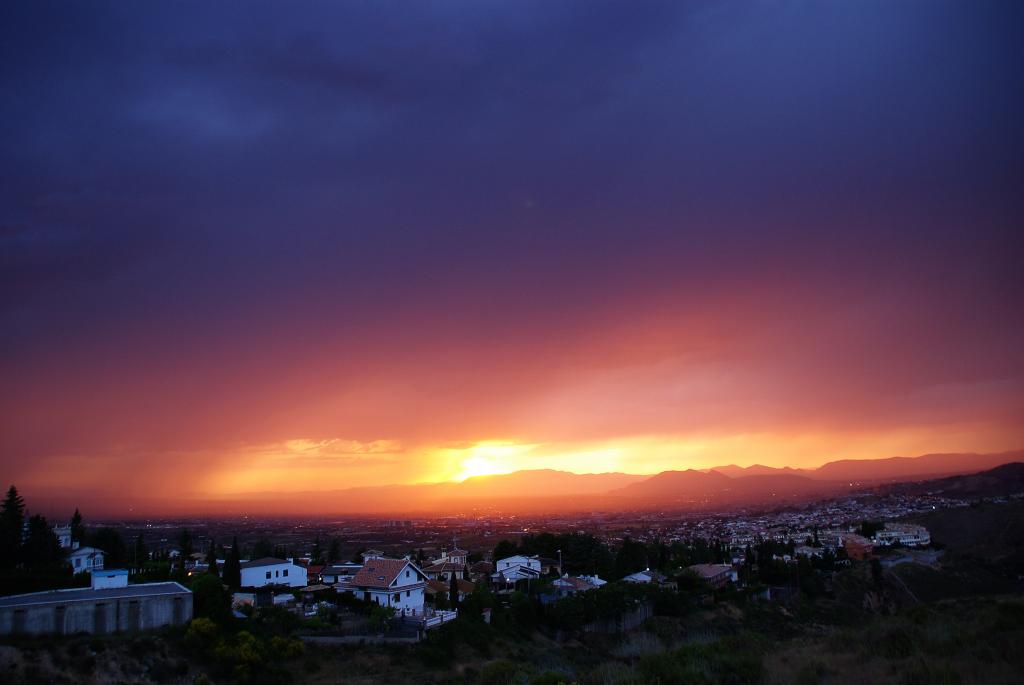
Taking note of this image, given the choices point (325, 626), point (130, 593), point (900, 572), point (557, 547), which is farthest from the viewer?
point (900, 572)

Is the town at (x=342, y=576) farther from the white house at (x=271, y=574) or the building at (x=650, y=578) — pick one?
the building at (x=650, y=578)

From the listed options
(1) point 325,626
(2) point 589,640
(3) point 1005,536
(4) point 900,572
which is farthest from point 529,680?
(3) point 1005,536

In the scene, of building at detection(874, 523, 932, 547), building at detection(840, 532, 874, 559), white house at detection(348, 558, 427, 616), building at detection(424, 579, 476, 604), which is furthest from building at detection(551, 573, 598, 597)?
building at detection(874, 523, 932, 547)

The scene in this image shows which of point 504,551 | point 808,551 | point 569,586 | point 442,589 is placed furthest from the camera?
point 808,551

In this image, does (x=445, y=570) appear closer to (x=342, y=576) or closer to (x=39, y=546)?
(x=342, y=576)

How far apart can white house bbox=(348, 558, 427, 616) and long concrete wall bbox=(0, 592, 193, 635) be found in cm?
1052

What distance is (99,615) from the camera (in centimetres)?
2817

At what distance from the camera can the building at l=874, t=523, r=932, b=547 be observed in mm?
85938

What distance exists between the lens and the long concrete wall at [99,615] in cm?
2692

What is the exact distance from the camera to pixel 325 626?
1262 inches

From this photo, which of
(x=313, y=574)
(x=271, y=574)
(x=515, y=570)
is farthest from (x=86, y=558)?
(x=515, y=570)

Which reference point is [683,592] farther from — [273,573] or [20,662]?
[20,662]

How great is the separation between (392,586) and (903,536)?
80923 mm

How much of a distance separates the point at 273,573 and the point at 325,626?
1201cm
